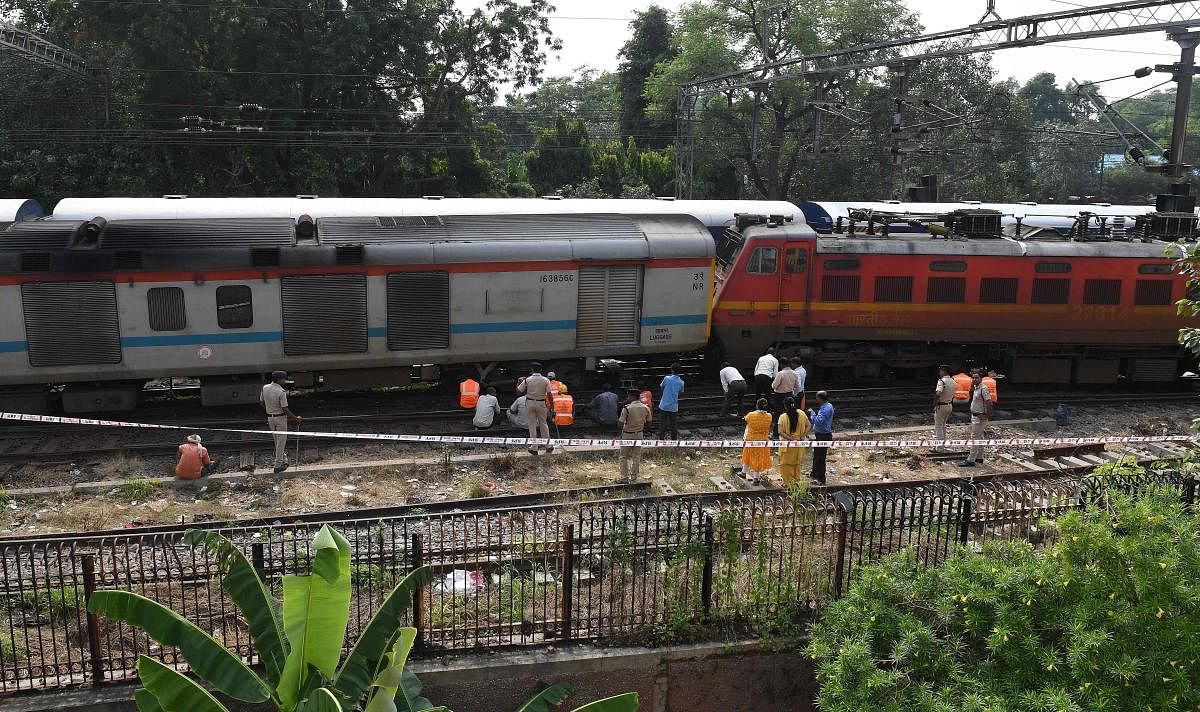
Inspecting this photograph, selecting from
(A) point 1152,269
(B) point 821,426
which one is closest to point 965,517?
(B) point 821,426

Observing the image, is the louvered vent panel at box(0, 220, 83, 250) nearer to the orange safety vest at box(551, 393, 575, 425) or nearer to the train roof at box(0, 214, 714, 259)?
the train roof at box(0, 214, 714, 259)

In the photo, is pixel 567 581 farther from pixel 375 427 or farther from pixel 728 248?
pixel 728 248

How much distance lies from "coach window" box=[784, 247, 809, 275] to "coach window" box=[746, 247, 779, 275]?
228mm

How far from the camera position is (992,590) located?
8.02m

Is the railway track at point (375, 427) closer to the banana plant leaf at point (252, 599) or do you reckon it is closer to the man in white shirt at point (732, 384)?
the man in white shirt at point (732, 384)

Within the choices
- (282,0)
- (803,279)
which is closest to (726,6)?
(282,0)

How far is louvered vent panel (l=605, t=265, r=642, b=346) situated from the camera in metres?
19.5

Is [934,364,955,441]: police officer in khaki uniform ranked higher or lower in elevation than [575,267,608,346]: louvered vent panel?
lower

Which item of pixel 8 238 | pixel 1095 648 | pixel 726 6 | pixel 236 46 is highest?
pixel 726 6

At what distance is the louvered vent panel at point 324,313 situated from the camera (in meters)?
17.6

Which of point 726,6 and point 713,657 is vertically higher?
point 726,6

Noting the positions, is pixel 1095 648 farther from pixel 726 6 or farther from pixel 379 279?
pixel 726 6

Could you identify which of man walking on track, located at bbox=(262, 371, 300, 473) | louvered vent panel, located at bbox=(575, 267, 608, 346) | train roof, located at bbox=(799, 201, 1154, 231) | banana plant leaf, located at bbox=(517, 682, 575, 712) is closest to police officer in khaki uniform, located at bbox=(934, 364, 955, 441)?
louvered vent panel, located at bbox=(575, 267, 608, 346)

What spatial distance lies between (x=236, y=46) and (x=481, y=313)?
22.1 meters
